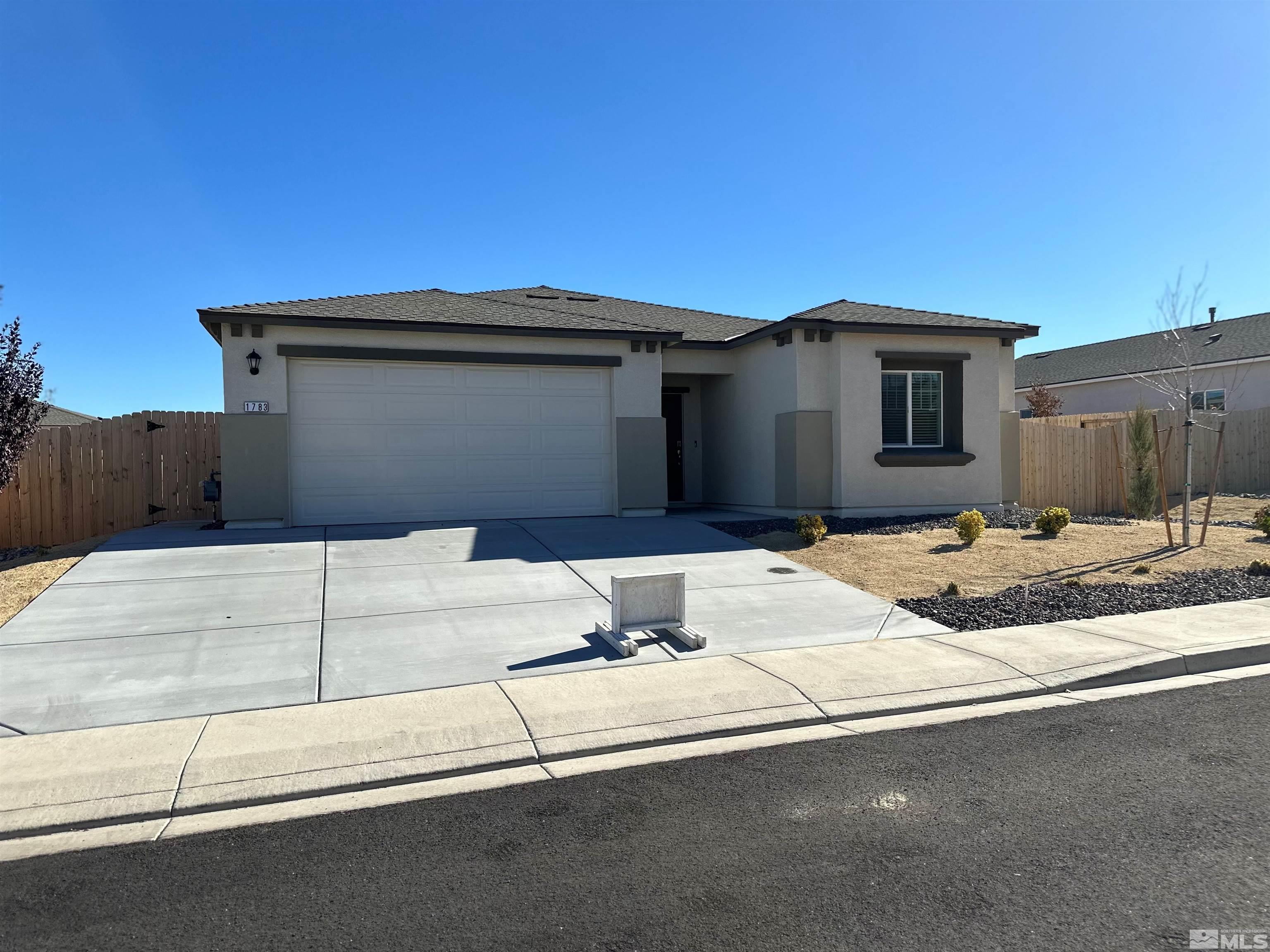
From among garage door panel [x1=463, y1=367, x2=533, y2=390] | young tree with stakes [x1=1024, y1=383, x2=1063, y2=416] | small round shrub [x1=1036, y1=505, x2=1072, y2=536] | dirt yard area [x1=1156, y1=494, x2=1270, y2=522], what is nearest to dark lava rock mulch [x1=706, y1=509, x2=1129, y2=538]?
small round shrub [x1=1036, y1=505, x2=1072, y2=536]

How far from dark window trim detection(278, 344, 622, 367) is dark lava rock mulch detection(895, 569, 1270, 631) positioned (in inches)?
299

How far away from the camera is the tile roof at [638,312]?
56.5 feet

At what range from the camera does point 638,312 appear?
18.6 meters

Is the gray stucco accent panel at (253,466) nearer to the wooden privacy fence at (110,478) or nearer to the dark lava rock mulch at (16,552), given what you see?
the wooden privacy fence at (110,478)

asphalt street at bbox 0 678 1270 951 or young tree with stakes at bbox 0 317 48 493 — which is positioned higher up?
young tree with stakes at bbox 0 317 48 493

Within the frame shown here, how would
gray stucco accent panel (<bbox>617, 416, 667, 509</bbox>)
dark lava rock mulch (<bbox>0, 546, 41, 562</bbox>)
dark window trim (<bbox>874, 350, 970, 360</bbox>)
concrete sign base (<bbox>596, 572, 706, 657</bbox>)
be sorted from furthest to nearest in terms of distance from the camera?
dark window trim (<bbox>874, 350, 970, 360</bbox>), gray stucco accent panel (<bbox>617, 416, 667, 509</bbox>), dark lava rock mulch (<bbox>0, 546, 41, 562</bbox>), concrete sign base (<bbox>596, 572, 706, 657</bbox>)

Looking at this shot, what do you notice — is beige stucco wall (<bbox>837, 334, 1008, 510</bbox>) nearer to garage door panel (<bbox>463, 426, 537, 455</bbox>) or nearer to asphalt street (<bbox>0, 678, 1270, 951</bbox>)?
garage door panel (<bbox>463, 426, 537, 455</bbox>)

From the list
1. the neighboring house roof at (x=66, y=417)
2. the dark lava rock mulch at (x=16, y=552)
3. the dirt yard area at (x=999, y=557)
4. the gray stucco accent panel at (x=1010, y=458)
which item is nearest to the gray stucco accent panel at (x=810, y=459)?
the dirt yard area at (x=999, y=557)

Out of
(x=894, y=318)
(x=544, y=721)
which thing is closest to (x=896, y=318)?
(x=894, y=318)

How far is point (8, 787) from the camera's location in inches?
189

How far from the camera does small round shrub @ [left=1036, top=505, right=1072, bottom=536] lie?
13461mm

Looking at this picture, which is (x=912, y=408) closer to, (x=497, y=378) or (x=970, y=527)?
(x=970, y=527)

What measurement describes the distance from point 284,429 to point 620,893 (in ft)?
38.1

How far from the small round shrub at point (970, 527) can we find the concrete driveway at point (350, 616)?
10.7ft
